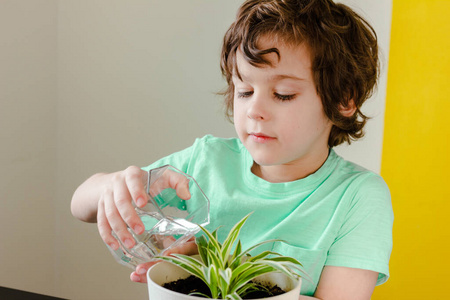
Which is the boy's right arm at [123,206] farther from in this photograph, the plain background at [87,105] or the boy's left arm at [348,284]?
the plain background at [87,105]

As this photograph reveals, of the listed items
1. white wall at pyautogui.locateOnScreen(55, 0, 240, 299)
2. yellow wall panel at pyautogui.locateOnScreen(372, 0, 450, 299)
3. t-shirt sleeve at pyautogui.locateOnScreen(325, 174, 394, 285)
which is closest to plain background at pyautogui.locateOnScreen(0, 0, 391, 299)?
white wall at pyautogui.locateOnScreen(55, 0, 240, 299)

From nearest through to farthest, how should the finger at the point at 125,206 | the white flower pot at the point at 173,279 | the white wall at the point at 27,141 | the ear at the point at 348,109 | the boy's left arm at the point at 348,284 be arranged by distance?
the white flower pot at the point at 173,279 → the finger at the point at 125,206 → the boy's left arm at the point at 348,284 → the ear at the point at 348,109 → the white wall at the point at 27,141

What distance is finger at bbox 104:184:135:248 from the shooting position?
2.29 ft

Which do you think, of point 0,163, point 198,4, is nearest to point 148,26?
point 198,4

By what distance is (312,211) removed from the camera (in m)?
0.96

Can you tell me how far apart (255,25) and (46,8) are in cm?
107

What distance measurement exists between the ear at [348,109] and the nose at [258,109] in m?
0.19

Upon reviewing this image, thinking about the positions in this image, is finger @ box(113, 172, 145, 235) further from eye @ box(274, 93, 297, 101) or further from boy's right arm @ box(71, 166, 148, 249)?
eye @ box(274, 93, 297, 101)

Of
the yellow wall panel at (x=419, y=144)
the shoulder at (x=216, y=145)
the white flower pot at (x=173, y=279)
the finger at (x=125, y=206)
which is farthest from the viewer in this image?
the yellow wall panel at (x=419, y=144)

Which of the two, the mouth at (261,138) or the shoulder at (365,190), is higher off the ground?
the mouth at (261,138)

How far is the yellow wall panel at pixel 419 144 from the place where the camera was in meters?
1.35

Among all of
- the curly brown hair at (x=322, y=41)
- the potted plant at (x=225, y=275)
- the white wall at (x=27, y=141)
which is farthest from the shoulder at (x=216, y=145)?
the white wall at (x=27, y=141)

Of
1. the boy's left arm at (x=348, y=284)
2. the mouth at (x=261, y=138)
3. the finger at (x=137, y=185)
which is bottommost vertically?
the boy's left arm at (x=348, y=284)

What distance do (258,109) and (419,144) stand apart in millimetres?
716
